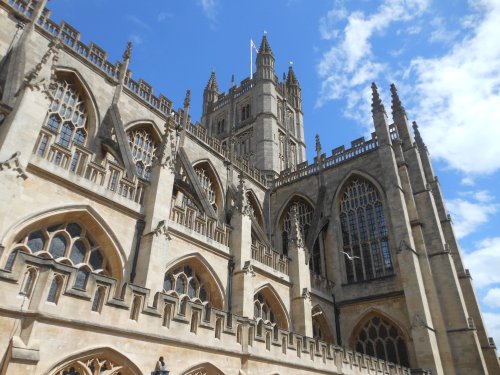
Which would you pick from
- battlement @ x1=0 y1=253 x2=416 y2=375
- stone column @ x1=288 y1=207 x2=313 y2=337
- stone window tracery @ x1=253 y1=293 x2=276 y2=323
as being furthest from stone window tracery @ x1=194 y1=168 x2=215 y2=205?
battlement @ x1=0 y1=253 x2=416 y2=375

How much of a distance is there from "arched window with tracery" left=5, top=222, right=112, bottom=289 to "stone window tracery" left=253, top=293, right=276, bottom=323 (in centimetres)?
654

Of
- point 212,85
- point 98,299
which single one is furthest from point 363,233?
point 212,85

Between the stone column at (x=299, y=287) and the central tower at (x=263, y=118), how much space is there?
479 inches

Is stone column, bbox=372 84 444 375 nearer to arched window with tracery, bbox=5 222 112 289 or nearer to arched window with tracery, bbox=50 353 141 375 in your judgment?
arched window with tracery, bbox=5 222 112 289

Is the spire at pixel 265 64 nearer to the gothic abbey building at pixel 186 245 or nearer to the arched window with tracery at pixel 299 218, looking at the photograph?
the gothic abbey building at pixel 186 245

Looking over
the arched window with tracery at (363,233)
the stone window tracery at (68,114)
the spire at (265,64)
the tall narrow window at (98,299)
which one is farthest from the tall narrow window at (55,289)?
the spire at (265,64)

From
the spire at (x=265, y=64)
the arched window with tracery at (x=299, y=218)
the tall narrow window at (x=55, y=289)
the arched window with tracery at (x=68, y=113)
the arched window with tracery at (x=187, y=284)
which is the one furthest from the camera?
the spire at (x=265, y=64)

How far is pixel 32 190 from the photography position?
8.96 m

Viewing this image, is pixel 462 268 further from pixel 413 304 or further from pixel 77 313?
pixel 77 313

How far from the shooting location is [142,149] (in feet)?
55.1

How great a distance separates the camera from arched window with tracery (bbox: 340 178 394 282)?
19656 millimetres

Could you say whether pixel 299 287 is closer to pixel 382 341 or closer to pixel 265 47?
pixel 382 341

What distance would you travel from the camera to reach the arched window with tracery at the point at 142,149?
16.3 meters

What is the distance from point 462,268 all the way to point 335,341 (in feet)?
32.3
